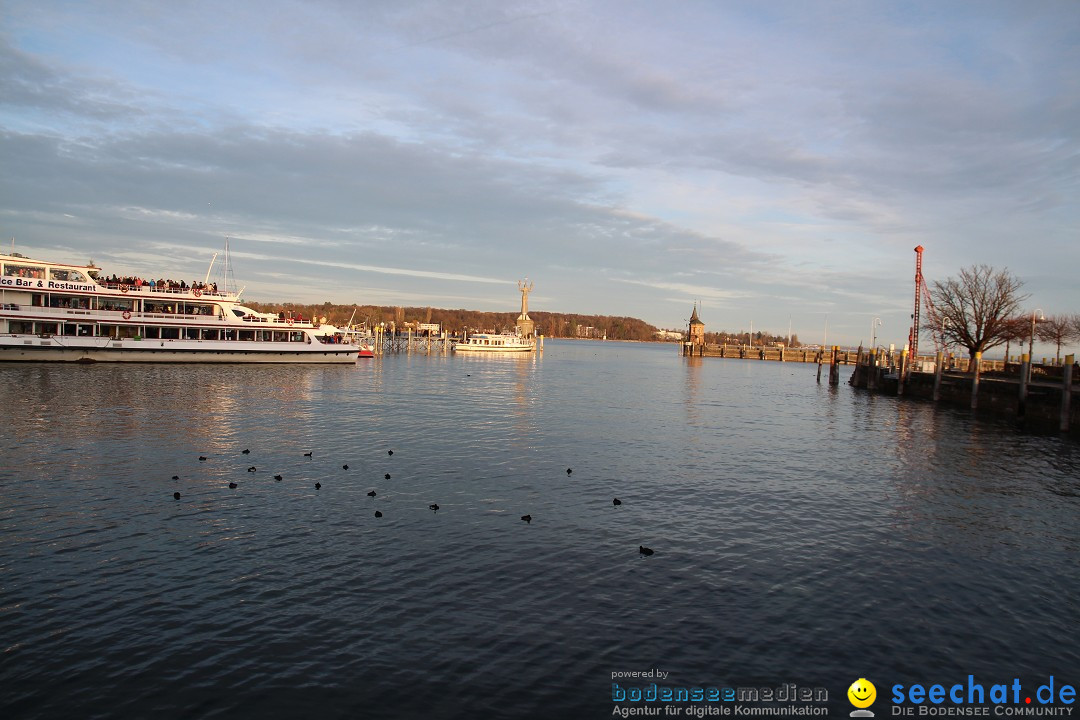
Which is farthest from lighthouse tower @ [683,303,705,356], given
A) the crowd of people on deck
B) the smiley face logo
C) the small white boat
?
the smiley face logo

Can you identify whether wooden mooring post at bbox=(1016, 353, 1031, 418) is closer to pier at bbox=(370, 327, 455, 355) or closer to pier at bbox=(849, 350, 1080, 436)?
pier at bbox=(849, 350, 1080, 436)

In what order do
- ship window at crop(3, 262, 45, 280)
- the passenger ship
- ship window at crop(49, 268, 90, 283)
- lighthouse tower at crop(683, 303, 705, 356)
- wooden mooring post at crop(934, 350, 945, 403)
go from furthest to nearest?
lighthouse tower at crop(683, 303, 705, 356) → ship window at crop(49, 268, 90, 283) → the passenger ship → ship window at crop(3, 262, 45, 280) → wooden mooring post at crop(934, 350, 945, 403)

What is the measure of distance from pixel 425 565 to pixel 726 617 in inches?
277

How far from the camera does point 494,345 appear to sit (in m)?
153

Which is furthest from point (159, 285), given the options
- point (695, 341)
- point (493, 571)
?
point (695, 341)

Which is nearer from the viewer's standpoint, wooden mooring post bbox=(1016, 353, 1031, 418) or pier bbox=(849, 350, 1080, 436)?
pier bbox=(849, 350, 1080, 436)

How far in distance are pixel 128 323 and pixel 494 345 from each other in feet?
281

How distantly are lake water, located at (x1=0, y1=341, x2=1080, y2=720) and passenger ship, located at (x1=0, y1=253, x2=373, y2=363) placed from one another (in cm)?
4520

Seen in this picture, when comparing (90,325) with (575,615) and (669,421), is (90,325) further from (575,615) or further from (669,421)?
(575,615)

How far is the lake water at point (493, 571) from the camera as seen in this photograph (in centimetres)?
1111

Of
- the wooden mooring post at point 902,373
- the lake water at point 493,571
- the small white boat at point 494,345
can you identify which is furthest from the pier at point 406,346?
the lake water at point 493,571

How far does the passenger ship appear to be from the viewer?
7031cm

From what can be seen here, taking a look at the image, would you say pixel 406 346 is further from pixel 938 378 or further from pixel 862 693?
pixel 862 693

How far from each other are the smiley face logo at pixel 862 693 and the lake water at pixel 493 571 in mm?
218
